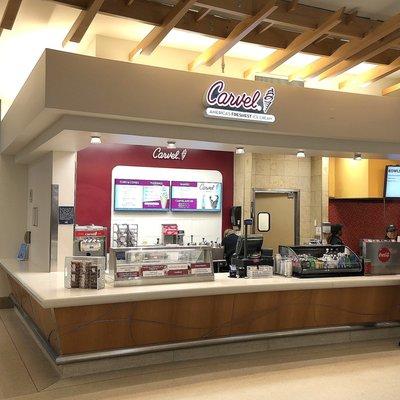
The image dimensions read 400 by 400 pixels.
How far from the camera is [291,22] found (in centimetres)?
492

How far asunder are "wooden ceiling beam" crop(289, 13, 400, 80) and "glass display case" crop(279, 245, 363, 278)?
93.2 inches

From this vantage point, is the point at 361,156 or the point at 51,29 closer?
the point at 51,29

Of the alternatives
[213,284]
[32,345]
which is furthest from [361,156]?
[32,345]

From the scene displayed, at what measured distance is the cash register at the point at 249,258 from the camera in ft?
18.2

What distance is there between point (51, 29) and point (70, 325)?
3.85 metres

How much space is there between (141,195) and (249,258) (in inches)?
126

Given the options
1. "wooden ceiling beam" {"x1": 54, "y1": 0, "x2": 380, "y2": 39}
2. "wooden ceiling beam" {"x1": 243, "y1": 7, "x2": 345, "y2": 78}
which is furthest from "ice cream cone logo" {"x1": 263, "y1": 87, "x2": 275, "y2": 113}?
"wooden ceiling beam" {"x1": 54, "y1": 0, "x2": 380, "y2": 39}

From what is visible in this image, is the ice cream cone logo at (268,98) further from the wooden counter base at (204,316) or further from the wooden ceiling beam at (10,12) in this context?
the wooden ceiling beam at (10,12)

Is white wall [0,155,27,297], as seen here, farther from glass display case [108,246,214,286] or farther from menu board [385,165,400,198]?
menu board [385,165,400,198]

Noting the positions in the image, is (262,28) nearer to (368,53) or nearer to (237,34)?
(237,34)

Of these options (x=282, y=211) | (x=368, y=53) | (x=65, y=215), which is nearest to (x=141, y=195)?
(x=65, y=215)

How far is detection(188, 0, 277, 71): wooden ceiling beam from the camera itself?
14.4 feet

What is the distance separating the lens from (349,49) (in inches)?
221

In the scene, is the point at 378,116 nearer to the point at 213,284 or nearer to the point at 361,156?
the point at 361,156
